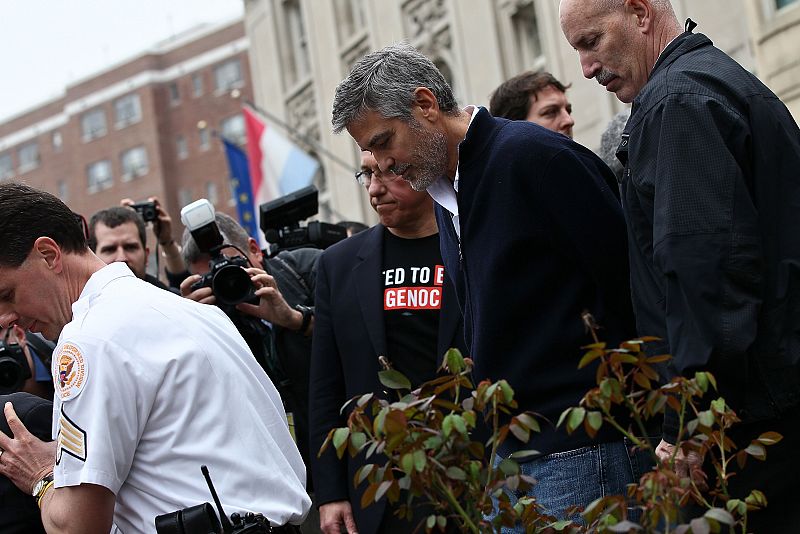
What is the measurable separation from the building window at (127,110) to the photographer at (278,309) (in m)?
60.5

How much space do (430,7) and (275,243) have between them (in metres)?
16.7

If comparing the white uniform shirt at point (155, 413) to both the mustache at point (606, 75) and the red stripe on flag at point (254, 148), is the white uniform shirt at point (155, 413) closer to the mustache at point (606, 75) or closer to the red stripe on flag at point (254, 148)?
the mustache at point (606, 75)

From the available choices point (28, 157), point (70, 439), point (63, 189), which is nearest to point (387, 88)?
point (70, 439)

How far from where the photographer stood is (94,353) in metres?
3.31

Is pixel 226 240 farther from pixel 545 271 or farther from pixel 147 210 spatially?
pixel 545 271

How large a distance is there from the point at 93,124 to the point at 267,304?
64.1 metres

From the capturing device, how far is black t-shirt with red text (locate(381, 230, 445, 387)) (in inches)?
186

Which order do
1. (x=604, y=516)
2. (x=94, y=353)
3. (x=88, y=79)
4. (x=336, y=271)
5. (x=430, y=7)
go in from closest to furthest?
(x=604, y=516) → (x=94, y=353) → (x=336, y=271) → (x=430, y=7) → (x=88, y=79)

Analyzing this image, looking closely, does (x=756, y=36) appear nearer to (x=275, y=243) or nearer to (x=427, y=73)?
(x=275, y=243)

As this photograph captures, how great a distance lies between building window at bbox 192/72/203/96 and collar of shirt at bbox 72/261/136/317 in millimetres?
61136

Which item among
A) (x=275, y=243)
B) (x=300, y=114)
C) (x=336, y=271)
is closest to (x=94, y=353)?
(x=336, y=271)

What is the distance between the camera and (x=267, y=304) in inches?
205

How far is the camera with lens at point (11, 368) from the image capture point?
4.77 metres

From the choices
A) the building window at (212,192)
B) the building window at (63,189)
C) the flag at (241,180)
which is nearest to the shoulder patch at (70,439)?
the flag at (241,180)
